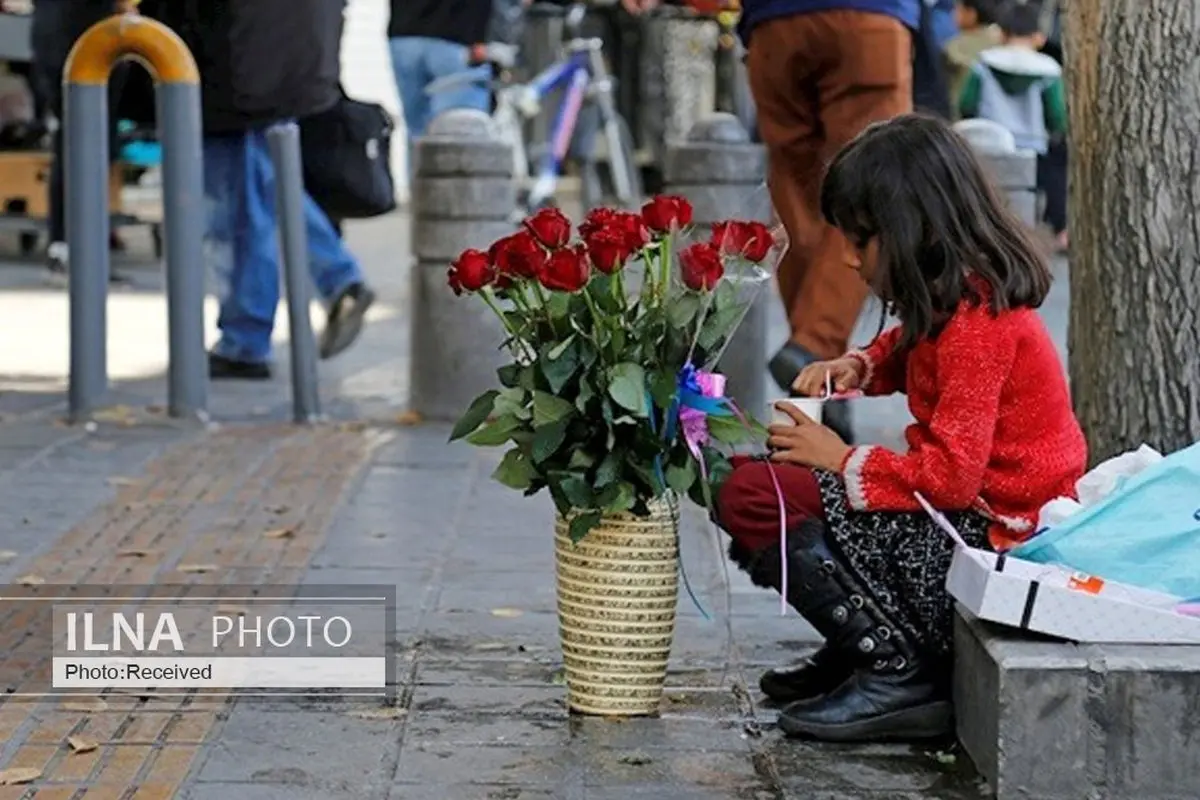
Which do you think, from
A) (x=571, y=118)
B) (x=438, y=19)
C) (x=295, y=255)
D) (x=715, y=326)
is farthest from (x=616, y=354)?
(x=571, y=118)

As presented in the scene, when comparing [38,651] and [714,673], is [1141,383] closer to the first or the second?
[714,673]

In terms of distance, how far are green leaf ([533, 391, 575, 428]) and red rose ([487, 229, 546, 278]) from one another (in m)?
0.21

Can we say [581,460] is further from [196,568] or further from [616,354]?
[196,568]

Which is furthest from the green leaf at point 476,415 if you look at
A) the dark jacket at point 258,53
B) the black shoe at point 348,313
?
the black shoe at point 348,313

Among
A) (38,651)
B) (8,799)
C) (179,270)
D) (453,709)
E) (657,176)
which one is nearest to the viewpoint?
(8,799)

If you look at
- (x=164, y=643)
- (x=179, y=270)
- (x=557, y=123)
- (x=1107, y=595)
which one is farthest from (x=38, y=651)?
(x=557, y=123)

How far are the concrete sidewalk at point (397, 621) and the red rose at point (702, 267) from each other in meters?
0.82

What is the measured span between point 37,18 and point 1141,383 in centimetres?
613

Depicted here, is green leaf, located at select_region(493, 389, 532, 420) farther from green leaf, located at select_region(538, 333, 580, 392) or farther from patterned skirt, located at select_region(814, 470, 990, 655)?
patterned skirt, located at select_region(814, 470, 990, 655)

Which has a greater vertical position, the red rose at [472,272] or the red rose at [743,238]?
the red rose at [743,238]

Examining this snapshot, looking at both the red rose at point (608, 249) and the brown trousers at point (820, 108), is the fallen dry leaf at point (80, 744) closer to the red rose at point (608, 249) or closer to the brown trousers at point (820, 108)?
the red rose at point (608, 249)

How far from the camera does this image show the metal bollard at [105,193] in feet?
25.0

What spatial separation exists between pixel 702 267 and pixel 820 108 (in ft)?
10.8

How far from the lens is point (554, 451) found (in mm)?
4297
